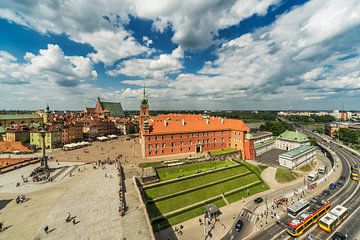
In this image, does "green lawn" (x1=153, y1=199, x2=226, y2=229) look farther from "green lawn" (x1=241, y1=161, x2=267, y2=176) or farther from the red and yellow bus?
the red and yellow bus

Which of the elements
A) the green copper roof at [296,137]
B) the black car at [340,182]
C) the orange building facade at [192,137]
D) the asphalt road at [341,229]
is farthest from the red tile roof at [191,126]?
the asphalt road at [341,229]

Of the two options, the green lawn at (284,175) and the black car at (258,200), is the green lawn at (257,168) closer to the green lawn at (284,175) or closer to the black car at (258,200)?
the green lawn at (284,175)

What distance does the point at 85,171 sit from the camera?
4819 cm

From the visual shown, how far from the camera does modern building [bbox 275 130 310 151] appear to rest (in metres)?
81.7

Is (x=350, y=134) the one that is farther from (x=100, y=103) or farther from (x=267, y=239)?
(x=100, y=103)

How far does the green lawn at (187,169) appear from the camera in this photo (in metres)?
47.8

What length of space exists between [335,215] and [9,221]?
57.2 m

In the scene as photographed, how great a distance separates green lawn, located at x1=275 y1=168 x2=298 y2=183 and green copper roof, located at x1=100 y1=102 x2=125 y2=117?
5743 inches

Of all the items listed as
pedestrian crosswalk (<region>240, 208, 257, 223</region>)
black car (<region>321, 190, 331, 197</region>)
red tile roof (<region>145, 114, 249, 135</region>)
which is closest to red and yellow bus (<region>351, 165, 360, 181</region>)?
black car (<region>321, 190, 331, 197</region>)

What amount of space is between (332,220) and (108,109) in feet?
545

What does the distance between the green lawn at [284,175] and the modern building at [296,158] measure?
4035mm

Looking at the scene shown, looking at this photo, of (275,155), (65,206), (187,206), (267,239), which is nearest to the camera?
(65,206)

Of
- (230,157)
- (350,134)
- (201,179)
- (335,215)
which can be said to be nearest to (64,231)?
(201,179)

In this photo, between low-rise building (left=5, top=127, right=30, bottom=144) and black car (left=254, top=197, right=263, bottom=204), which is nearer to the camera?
black car (left=254, top=197, right=263, bottom=204)
